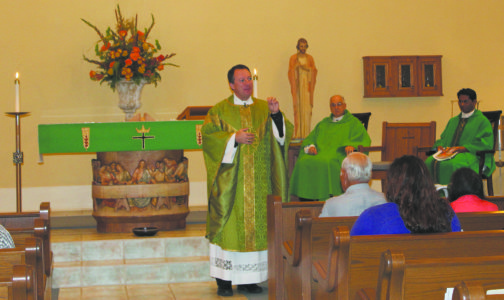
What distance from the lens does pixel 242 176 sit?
5.03 m

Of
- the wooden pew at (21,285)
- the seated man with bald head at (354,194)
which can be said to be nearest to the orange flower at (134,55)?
the seated man with bald head at (354,194)

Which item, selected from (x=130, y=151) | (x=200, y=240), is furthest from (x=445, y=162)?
(x=130, y=151)

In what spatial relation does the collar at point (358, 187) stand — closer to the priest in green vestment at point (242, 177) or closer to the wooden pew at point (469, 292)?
the priest in green vestment at point (242, 177)

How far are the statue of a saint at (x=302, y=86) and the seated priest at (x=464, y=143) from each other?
6.92 feet

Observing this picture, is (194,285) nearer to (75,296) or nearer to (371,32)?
(75,296)

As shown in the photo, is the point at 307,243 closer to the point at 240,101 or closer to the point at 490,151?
the point at 240,101

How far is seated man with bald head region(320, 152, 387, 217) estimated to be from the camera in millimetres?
3529

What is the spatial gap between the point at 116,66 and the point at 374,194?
406 centimetres

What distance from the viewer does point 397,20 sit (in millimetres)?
9461

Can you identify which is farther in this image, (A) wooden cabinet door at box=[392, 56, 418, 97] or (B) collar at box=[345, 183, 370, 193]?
(A) wooden cabinet door at box=[392, 56, 418, 97]

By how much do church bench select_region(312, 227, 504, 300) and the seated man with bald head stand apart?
1.03 m

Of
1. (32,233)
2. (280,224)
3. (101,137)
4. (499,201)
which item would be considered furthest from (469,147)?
(32,233)

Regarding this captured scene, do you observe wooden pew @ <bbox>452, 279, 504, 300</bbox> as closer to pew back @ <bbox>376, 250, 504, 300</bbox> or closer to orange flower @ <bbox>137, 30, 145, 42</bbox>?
pew back @ <bbox>376, 250, 504, 300</bbox>

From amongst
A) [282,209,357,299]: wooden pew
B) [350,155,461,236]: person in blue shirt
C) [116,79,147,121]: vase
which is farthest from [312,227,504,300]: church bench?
[116,79,147,121]: vase
